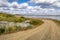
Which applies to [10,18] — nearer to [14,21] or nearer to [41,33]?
[14,21]

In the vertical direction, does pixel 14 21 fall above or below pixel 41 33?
above

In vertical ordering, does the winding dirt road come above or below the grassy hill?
below

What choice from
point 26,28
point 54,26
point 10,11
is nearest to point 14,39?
point 26,28

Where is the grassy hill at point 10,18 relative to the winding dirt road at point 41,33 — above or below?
above

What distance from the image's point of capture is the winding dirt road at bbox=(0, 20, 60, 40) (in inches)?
104

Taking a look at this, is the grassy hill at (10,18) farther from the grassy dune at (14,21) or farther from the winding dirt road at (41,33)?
the winding dirt road at (41,33)

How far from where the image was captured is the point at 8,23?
2732 mm

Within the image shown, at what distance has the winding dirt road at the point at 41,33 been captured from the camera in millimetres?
2633

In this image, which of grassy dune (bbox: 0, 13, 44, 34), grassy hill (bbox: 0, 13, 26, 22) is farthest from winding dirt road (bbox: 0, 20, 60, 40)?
grassy hill (bbox: 0, 13, 26, 22)

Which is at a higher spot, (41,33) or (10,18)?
(10,18)

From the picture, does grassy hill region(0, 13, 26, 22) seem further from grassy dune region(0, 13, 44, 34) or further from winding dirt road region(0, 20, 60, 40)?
winding dirt road region(0, 20, 60, 40)

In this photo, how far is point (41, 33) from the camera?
2.69 meters

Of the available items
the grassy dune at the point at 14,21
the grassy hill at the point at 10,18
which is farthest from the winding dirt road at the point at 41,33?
the grassy hill at the point at 10,18

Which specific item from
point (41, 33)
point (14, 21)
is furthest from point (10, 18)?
point (41, 33)
